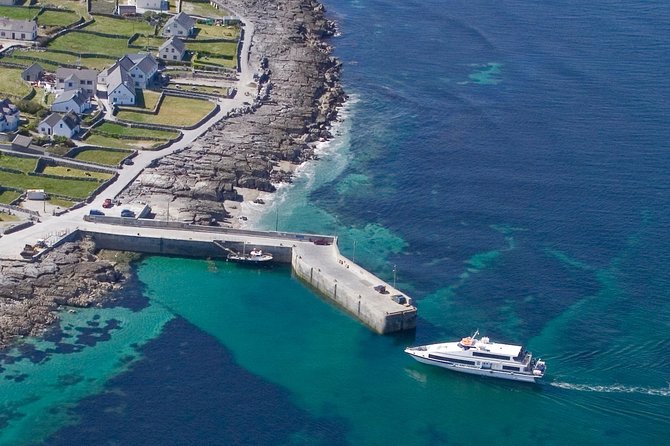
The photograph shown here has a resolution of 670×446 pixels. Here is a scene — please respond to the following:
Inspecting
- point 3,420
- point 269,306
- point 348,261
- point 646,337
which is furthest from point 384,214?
point 3,420

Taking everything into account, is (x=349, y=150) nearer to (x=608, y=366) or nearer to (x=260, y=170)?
(x=260, y=170)

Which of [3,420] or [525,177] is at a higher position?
[525,177]

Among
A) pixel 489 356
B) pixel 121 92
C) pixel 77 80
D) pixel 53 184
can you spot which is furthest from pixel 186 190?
pixel 489 356

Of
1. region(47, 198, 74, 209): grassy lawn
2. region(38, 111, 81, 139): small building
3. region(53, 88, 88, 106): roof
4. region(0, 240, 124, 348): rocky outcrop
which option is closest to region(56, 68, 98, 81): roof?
region(53, 88, 88, 106): roof

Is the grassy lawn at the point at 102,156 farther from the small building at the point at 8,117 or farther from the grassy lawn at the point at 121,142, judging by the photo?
the small building at the point at 8,117

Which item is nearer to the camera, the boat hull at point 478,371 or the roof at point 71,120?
the boat hull at point 478,371

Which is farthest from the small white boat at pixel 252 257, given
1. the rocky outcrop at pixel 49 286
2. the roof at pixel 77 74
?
the roof at pixel 77 74
